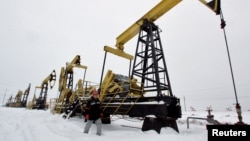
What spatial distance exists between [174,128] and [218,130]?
9.24 feet

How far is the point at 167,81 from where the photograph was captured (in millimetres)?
6555

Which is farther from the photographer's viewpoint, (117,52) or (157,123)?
(117,52)

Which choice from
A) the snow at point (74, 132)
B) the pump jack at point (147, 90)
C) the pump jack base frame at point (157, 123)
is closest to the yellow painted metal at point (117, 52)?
the pump jack at point (147, 90)

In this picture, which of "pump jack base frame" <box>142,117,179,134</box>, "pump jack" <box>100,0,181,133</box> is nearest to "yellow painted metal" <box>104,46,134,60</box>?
"pump jack" <box>100,0,181,133</box>

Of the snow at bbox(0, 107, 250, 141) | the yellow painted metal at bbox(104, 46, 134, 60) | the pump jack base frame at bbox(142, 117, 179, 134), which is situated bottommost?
the snow at bbox(0, 107, 250, 141)

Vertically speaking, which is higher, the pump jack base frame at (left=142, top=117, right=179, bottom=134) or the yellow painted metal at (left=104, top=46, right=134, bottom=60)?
the yellow painted metal at (left=104, top=46, right=134, bottom=60)

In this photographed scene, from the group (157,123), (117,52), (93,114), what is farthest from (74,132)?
(117,52)

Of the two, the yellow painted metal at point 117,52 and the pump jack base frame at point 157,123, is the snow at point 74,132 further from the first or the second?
the yellow painted metal at point 117,52

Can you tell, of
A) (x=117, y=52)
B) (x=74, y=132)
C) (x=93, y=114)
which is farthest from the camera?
(x=117, y=52)

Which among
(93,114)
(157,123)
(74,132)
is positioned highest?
(93,114)

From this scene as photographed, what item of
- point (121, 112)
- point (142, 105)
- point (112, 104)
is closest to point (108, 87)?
point (112, 104)

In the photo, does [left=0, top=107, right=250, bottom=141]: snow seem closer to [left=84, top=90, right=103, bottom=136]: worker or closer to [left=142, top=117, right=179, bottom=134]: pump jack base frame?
[left=142, top=117, right=179, bottom=134]: pump jack base frame

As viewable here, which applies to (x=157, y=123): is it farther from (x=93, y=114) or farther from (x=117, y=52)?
(x=117, y=52)

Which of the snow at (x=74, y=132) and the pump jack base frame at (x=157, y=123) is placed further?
the pump jack base frame at (x=157, y=123)
